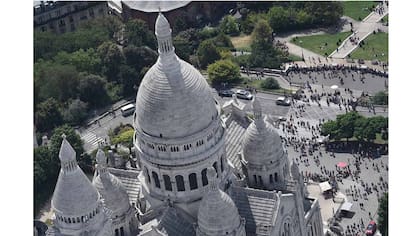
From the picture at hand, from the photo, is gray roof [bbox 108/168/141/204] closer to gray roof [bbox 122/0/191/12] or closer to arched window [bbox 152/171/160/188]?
arched window [bbox 152/171/160/188]

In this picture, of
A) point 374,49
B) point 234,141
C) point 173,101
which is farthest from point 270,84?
point 173,101

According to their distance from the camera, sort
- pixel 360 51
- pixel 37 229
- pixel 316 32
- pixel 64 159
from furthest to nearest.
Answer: pixel 316 32 < pixel 360 51 < pixel 37 229 < pixel 64 159

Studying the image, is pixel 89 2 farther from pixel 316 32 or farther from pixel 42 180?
pixel 42 180

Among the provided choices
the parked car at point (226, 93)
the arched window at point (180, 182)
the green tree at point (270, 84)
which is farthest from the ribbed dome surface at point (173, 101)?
the green tree at point (270, 84)

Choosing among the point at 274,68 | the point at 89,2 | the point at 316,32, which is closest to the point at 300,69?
the point at 274,68

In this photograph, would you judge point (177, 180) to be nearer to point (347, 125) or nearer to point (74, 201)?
point (74, 201)

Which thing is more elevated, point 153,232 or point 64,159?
point 64,159

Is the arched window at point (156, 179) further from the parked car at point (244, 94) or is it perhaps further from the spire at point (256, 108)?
the parked car at point (244, 94)
